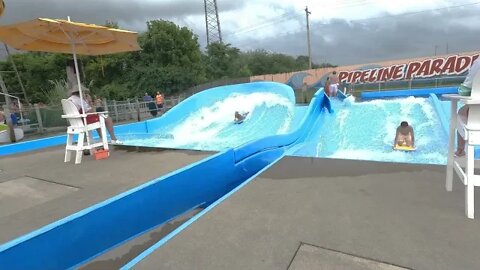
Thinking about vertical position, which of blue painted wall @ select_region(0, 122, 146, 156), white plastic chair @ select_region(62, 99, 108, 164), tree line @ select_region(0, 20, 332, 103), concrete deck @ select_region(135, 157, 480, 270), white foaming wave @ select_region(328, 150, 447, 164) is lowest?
white foaming wave @ select_region(328, 150, 447, 164)

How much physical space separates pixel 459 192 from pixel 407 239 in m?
1.25

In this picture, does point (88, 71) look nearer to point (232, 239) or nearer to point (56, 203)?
point (56, 203)

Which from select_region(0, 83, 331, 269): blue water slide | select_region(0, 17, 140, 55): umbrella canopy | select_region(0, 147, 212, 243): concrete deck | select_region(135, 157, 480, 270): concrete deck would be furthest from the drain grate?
select_region(0, 17, 140, 55): umbrella canopy

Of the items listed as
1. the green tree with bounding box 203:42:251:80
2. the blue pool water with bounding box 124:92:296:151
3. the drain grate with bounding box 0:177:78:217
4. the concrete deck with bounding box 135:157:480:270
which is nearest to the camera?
the concrete deck with bounding box 135:157:480:270

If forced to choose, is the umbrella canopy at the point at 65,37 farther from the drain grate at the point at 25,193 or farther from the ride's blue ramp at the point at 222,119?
the ride's blue ramp at the point at 222,119

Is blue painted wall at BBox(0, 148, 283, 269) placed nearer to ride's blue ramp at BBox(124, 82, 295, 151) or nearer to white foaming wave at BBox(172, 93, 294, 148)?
ride's blue ramp at BBox(124, 82, 295, 151)

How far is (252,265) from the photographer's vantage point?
2115mm

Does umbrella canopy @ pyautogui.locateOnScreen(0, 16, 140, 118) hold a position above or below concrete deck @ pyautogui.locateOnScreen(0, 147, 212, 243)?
above

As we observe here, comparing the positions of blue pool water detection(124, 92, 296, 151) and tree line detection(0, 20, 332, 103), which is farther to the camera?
tree line detection(0, 20, 332, 103)

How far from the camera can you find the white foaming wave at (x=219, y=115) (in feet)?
32.0

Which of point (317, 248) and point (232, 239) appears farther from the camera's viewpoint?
point (232, 239)

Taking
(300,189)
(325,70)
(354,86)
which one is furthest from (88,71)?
(300,189)

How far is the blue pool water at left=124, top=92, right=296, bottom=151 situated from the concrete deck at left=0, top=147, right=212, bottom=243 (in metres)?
2.46

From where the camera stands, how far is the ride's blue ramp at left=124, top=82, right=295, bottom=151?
352 inches
